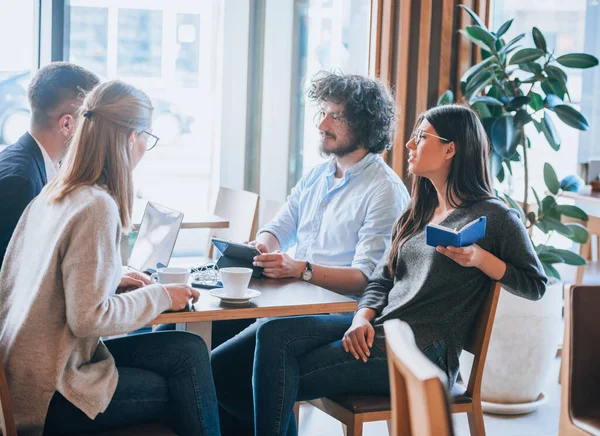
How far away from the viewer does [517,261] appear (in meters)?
2.03

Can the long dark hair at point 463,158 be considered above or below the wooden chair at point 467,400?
above

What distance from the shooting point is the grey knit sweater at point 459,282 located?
204 centimetres

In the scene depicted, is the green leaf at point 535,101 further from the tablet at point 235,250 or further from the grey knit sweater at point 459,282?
the tablet at point 235,250

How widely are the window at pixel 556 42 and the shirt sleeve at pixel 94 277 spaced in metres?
3.04

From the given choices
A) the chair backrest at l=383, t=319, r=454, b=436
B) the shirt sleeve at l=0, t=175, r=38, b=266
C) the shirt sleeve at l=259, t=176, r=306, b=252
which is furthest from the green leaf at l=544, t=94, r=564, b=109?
the chair backrest at l=383, t=319, r=454, b=436

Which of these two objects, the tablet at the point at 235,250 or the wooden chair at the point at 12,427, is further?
the tablet at the point at 235,250

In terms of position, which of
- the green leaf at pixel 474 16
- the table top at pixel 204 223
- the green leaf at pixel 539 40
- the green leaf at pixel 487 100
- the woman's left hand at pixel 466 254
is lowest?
the table top at pixel 204 223

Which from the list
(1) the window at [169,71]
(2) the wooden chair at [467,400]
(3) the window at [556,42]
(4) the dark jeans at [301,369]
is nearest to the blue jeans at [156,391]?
(4) the dark jeans at [301,369]

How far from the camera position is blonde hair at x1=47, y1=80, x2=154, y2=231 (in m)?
1.79

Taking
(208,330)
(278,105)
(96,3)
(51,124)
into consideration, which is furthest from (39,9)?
(208,330)

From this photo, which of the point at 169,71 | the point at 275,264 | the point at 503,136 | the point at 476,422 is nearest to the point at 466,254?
the point at 476,422

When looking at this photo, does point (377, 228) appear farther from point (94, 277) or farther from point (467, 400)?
point (94, 277)

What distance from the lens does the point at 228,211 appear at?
3.71 meters

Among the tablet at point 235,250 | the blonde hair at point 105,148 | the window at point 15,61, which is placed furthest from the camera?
the window at point 15,61
